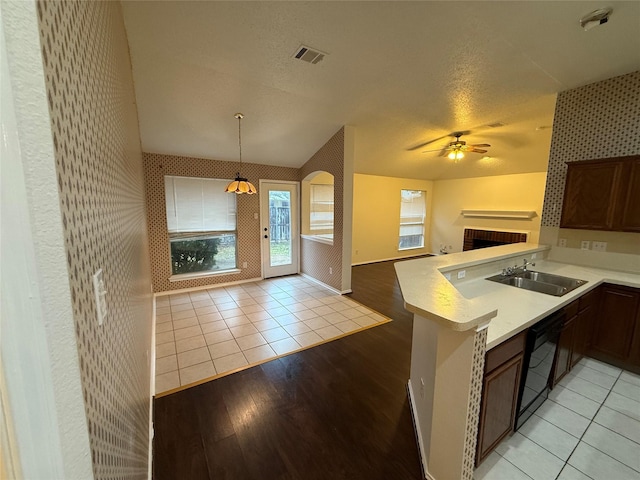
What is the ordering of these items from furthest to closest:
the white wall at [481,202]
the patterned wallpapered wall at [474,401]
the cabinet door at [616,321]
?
the white wall at [481,202] → the cabinet door at [616,321] → the patterned wallpapered wall at [474,401]

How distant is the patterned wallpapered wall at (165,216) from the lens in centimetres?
417

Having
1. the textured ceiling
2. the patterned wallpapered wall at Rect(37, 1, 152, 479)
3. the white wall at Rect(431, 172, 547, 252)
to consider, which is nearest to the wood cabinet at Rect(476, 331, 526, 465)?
the patterned wallpapered wall at Rect(37, 1, 152, 479)

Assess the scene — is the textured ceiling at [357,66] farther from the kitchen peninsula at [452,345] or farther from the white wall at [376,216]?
the white wall at [376,216]

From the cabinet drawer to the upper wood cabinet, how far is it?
2123 millimetres

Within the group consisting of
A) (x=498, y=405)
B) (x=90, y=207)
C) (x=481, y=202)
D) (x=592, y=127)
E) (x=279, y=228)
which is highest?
(x=592, y=127)

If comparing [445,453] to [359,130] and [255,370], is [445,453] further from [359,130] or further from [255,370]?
[359,130]

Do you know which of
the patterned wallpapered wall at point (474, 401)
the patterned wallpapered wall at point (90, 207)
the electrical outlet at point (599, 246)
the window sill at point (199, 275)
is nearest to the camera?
the patterned wallpapered wall at point (90, 207)

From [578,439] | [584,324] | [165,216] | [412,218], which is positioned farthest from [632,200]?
[165,216]

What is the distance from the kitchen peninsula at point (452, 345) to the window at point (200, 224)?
12.0 feet

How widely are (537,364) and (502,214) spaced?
572 cm

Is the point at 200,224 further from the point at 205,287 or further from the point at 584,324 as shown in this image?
the point at 584,324

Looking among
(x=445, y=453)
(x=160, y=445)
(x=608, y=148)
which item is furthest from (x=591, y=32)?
(x=160, y=445)

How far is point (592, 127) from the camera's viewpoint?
2.81 m

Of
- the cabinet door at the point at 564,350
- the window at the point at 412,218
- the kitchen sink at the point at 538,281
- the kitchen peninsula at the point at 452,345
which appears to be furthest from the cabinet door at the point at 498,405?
the window at the point at 412,218
